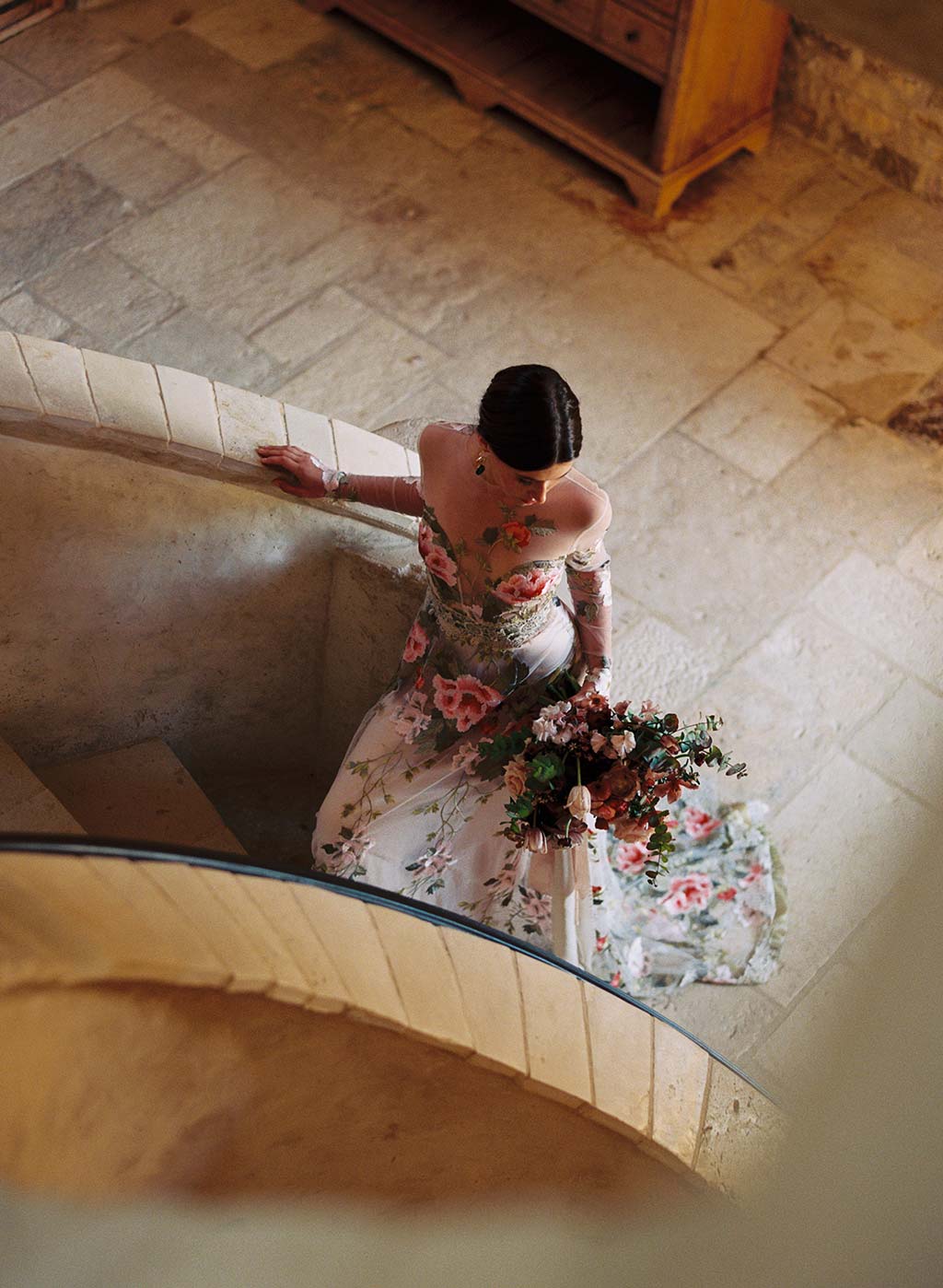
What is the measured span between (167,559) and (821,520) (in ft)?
7.58

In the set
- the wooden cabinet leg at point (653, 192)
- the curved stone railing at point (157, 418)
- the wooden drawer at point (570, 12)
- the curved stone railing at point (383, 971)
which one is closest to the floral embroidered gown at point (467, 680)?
the curved stone railing at point (157, 418)

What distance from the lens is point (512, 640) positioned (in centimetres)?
287

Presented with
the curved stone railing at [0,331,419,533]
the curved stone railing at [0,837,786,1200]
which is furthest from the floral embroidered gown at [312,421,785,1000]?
the curved stone railing at [0,837,786,1200]

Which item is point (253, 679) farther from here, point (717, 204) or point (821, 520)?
point (717, 204)

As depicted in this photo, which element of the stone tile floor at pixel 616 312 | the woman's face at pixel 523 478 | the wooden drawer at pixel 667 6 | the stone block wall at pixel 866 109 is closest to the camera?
the woman's face at pixel 523 478

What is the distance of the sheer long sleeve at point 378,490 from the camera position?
2.90 meters

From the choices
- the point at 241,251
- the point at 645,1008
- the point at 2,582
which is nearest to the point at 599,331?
the point at 241,251

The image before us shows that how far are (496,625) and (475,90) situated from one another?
336 centimetres

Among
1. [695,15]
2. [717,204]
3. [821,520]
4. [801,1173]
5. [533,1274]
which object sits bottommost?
[821,520]

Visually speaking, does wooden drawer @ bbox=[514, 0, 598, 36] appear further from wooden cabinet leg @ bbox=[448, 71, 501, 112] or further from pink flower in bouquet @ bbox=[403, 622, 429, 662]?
pink flower in bouquet @ bbox=[403, 622, 429, 662]

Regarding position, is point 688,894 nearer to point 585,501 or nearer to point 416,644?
point 416,644

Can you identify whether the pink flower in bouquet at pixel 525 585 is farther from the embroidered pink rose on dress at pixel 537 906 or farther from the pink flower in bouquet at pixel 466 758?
the embroidered pink rose on dress at pixel 537 906

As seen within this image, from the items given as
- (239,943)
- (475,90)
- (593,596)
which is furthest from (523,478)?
(475,90)

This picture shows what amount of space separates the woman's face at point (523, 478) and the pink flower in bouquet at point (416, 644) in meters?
0.53
